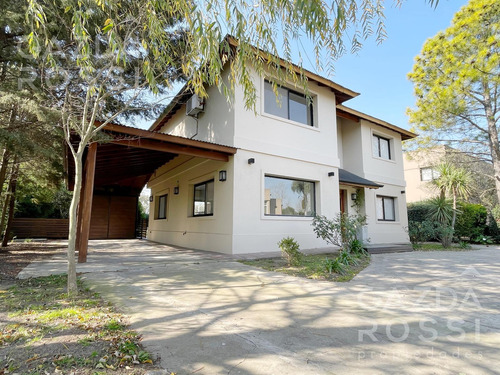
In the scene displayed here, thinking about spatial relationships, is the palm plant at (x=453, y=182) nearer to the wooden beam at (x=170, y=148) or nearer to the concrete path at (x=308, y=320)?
the concrete path at (x=308, y=320)

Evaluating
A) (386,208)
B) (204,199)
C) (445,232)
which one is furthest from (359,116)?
(204,199)

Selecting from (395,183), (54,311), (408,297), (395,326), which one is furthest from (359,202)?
(54,311)

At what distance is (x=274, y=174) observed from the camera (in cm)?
834

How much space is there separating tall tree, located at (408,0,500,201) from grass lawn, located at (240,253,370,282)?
11.0 metres

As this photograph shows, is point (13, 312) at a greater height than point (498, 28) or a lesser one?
lesser

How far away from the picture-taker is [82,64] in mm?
3701

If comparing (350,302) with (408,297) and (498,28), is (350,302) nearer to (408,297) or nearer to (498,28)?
(408,297)

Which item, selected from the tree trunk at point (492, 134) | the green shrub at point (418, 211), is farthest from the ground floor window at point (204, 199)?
the tree trunk at point (492, 134)

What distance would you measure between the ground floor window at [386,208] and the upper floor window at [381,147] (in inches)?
76.2

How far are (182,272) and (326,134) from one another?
703 cm

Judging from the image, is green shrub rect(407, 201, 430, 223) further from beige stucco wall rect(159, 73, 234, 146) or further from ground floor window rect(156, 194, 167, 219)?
ground floor window rect(156, 194, 167, 219)

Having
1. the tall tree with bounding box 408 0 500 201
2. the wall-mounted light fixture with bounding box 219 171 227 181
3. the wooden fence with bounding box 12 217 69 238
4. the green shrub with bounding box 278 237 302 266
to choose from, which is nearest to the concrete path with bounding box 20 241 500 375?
the green shrub with bounding box 278 237 302 266

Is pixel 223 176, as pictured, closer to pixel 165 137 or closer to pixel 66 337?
pixel 165 137

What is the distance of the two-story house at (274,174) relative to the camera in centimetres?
777
